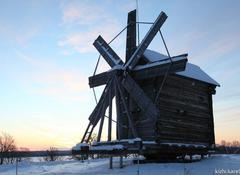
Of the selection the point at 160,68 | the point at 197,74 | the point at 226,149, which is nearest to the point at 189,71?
the point at 197,74

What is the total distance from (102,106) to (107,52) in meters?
4.33

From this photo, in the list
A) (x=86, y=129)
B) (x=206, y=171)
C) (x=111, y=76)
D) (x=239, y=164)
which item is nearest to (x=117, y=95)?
(x=111, y=76)

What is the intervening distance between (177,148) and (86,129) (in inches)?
218

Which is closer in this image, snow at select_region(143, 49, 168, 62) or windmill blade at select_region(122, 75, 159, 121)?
windmill blade at select_region(122, 75, 159, 121)

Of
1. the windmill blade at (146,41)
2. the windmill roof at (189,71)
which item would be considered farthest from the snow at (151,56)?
the windmill blade at (146,41)

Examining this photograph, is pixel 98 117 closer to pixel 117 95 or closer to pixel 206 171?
pixel 117 95

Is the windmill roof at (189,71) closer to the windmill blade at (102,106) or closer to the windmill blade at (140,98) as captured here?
the windmill blade at (140,98)

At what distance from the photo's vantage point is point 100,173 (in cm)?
1884

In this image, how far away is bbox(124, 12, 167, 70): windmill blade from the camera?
70.3 feet

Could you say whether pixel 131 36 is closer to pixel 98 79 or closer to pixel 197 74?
pixel 98 79

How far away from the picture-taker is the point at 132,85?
20.6m

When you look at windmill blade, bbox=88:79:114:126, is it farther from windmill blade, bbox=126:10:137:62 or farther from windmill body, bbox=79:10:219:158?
windmill blade, bbox=126:10:137:62

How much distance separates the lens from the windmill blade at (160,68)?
19175 mm

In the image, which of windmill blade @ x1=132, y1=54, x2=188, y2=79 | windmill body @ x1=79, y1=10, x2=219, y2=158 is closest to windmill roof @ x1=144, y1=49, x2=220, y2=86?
windmill body @ x1=79, y1=10, x2=219, y2=158
